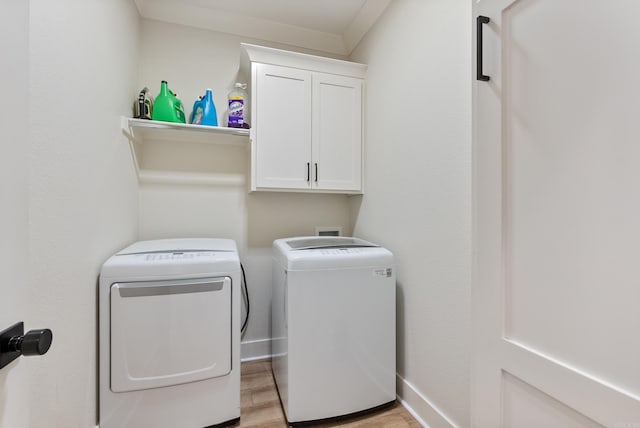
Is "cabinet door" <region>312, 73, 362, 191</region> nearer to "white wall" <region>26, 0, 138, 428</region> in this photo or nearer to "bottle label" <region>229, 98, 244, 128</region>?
"bottle label" <region>229, 98, 244, 128</region>

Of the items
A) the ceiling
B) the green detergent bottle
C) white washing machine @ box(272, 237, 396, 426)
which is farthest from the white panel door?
the green detergent bottle

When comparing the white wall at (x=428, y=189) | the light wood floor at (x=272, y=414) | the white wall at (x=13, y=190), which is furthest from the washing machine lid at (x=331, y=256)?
the white wall at (x=13, y=190)

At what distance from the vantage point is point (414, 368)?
1586 mm

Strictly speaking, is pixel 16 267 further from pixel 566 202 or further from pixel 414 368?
pixel 414 368

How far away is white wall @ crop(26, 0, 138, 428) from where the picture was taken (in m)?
0.89

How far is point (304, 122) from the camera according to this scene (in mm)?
2014

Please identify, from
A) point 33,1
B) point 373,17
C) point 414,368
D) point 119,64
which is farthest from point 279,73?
point 414,368

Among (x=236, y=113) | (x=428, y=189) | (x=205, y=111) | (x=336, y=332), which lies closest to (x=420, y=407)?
(x=336, y=332)

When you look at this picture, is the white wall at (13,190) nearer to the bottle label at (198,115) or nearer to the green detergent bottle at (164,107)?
the green detergent bottle at (164,107)

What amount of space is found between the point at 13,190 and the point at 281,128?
1.59m

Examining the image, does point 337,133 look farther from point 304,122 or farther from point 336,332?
point 336,332

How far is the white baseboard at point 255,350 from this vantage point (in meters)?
2.18

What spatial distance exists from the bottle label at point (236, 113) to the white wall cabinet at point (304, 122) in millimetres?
118

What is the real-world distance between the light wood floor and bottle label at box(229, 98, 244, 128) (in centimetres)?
177
